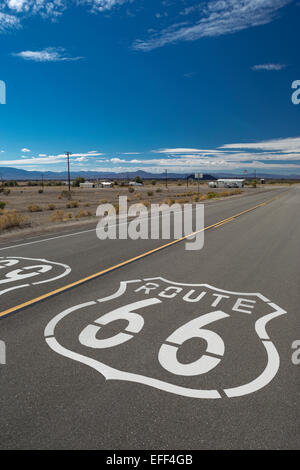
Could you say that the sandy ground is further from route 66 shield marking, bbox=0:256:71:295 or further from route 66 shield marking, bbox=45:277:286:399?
route 66 shield marking, bbox=45:277:286:399

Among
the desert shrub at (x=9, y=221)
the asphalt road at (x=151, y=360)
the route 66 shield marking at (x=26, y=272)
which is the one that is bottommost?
the asphalt road at (x=151, y=360)

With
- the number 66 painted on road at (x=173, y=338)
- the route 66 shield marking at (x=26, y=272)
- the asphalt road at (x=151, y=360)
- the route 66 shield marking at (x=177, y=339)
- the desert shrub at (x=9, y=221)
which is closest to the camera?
the asphalt road at (x=151, y=360)

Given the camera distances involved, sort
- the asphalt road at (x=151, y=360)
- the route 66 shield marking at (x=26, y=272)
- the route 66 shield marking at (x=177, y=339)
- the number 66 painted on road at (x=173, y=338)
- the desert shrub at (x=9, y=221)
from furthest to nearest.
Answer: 1. the desert shrub at (x=9, y=221)
2. the route 66 shield marking at (x=26, y=272)
3. the number 66 painted on road at (x=173, y=338)
4. the route 66 shield marking at (x=177, y=339)
5. the asphalt road at (x=151, y=360)

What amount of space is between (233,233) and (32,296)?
987cm

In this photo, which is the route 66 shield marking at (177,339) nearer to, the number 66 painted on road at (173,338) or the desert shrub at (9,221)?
the number 66 painted on road at (173,338)

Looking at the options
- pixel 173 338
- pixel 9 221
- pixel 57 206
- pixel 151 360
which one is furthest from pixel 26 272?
pixel 57 206

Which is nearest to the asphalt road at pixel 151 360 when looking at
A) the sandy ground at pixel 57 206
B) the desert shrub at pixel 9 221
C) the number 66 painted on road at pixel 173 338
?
the number 66 painted on road at pixel 173 338

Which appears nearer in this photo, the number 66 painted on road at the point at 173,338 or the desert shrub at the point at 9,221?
the number 66 painted on road at the point at 173,338

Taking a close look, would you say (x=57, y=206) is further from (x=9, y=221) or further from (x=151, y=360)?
(x=151, y=360)

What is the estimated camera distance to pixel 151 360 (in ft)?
12.4

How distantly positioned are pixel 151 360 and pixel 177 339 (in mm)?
608

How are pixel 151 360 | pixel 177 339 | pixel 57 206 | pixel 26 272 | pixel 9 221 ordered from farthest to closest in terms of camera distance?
1. pixel 57 206
2. pixel 9 221
3. pixel 26 272
4. pixel 177 339
5. pixel 151 360

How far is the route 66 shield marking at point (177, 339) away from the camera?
346 cm
